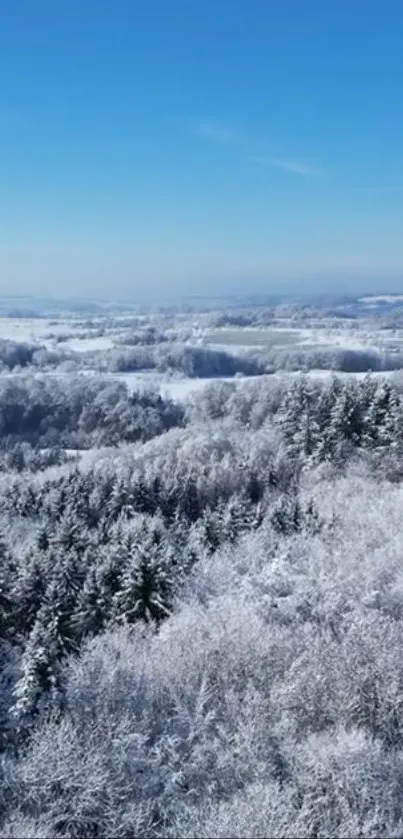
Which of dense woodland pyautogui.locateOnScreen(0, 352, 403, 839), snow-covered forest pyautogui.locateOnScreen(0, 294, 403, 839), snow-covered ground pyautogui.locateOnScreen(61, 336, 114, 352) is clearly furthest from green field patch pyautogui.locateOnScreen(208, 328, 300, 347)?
dense woodland pyautogui.locateOnScreen(0, 352, 403, 839)

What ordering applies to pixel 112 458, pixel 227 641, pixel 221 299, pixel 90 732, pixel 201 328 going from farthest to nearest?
pixel 221 299 → pixel 201 328 → pixel 112 458 → pixel 227 641 → pixel 90 732

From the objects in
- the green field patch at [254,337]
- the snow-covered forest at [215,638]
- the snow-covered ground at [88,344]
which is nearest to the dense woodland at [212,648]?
the snow-covered forest at [215,638]

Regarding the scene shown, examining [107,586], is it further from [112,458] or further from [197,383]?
[197,383]

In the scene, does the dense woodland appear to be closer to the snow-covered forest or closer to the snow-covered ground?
the snow-covered forest

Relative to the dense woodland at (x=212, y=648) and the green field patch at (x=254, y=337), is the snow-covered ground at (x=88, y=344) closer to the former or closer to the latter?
the green field patch at (x=254, y=337)

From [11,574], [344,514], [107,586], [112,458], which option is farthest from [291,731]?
[112,458]

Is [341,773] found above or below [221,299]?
below

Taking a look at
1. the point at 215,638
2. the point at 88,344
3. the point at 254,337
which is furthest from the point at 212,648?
the point at 88,344
